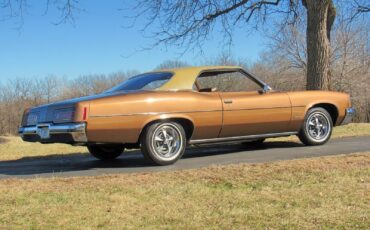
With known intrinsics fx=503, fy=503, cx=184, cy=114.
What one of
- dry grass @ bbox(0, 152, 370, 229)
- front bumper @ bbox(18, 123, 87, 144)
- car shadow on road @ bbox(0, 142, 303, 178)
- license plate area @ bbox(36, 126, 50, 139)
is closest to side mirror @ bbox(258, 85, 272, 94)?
car shadow on road @ bbox(0, 142, 303, 178)

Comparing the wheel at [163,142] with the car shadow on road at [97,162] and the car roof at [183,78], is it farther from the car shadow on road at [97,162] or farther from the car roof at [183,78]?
the car roof at [183,78]

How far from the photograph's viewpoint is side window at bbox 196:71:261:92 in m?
7.73

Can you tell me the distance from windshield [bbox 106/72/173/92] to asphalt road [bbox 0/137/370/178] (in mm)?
1128

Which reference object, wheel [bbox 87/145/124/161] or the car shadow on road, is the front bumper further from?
wheel [bbox 87/145/124/161]

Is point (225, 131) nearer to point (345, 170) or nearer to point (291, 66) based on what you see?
point (345, 170)

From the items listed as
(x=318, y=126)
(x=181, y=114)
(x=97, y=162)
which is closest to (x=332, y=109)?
(x=318, y=126)

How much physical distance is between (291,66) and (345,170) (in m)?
40.5

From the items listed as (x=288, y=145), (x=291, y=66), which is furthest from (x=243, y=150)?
(x=291, y=66)

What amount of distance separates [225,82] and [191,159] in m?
1.49

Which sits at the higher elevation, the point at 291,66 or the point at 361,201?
the point at 291,66

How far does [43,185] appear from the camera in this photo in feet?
18.0

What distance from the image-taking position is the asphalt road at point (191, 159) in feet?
22.2

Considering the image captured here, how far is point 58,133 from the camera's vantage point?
21.3 feet

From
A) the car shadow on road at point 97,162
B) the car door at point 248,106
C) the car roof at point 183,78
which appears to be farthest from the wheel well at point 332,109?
the car roof at point 183,78
